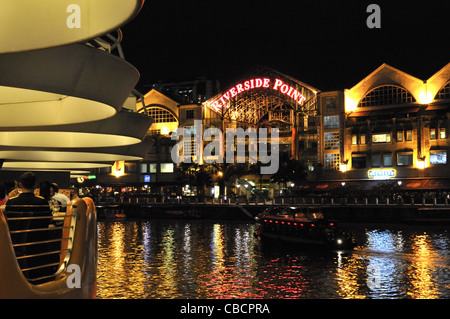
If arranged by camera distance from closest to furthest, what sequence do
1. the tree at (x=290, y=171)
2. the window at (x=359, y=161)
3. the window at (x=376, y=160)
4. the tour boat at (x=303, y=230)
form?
the tour boat at (x=303, y=230)
the window at (x=376, y=160)
the window at (x=359, y=161)
the tree at (x=290, y=171)

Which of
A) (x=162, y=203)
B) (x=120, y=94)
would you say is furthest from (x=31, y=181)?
(x=162, y=203)

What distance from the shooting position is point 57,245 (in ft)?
29.8

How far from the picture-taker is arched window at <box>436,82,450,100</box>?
6744 centimetres

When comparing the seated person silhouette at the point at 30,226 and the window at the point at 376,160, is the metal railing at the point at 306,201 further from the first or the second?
the seated person silhouette at the point at 30,226

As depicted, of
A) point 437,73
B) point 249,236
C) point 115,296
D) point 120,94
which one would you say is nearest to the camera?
point 120,94

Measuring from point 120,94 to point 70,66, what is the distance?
1.98 meters

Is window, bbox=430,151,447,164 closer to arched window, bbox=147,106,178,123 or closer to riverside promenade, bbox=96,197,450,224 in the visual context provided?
riverside promenade, bbox=96,197,450,224

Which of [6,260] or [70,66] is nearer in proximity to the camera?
[6,260]

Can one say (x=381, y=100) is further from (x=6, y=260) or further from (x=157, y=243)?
(x=6, y=260)

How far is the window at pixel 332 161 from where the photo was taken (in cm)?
7281

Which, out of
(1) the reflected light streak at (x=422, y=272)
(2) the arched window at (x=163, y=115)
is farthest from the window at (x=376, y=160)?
(1) the reflected light streak at (x=422, y=272)
